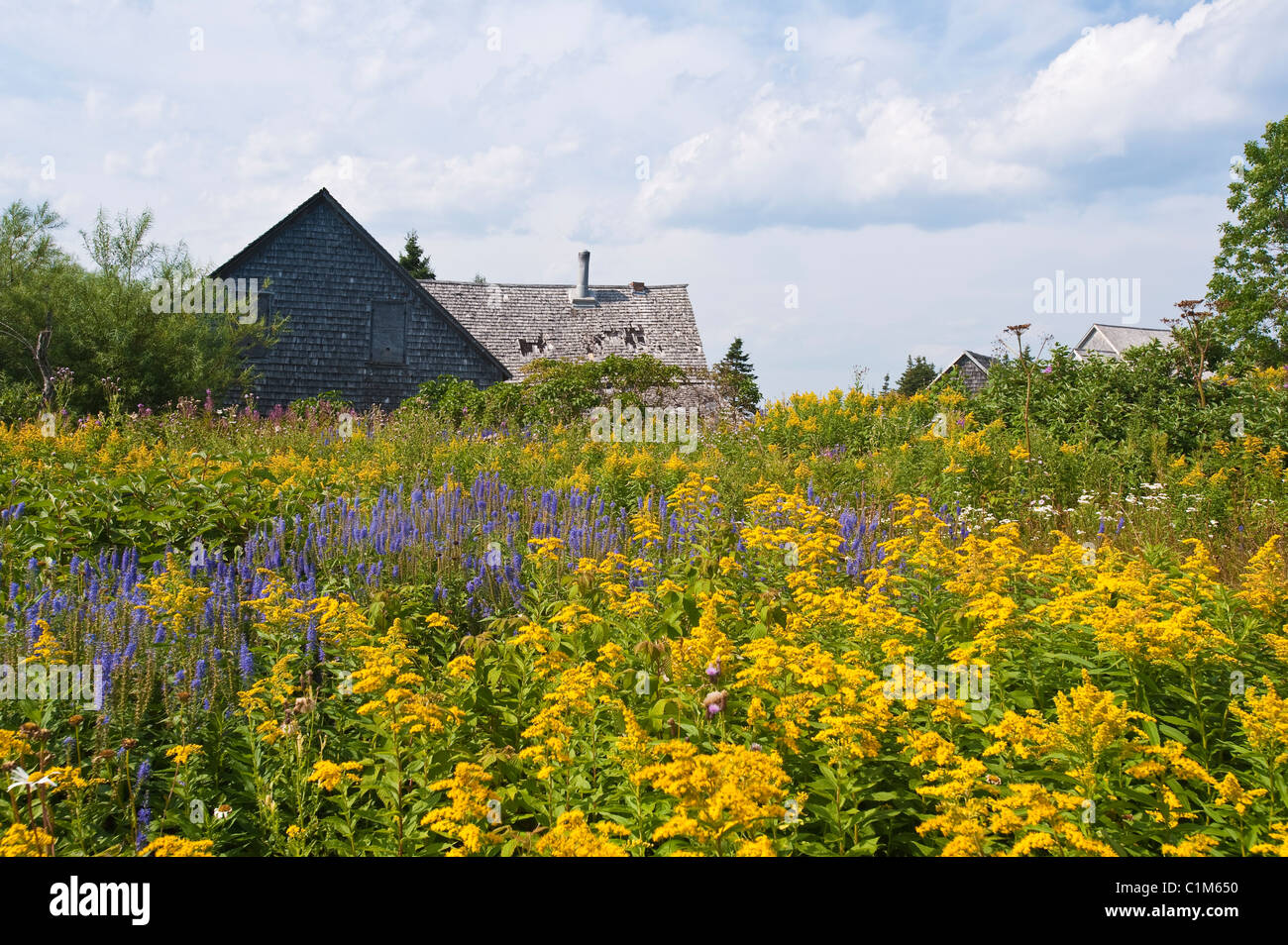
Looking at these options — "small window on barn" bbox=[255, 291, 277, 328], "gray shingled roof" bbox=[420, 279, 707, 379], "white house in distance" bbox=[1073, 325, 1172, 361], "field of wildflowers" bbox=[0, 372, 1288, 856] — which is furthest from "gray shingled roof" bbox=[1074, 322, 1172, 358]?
"field of wildflowers" bbox=[0, 372, 1288, 856]

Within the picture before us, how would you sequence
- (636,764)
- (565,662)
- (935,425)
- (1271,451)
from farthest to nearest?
1. (935,425)
2. (1271,451)
3. (565,662)
4. (636,764)

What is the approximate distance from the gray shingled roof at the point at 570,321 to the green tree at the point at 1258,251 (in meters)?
22.5

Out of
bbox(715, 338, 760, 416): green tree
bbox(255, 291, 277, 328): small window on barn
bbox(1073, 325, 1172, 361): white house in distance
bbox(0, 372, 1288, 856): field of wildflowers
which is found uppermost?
bbox(1073, 325, 1172, 361): white house in distance

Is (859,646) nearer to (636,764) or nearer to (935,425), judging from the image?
(636,764)

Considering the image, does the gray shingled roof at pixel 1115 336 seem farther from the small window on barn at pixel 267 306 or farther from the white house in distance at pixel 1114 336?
the small window on barn at pixel 267 306

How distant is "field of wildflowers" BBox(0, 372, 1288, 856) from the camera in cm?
267

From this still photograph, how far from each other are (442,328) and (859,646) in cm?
2403

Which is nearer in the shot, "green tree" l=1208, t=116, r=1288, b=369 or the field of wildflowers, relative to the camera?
the field of wildflowers

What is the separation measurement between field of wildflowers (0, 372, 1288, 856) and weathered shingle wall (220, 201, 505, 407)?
19317mm

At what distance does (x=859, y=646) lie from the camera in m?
3.72

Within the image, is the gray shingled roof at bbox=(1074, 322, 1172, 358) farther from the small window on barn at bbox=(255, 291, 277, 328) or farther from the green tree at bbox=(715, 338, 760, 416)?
the small window on barn at bbox=(255, 291, 277, 328)

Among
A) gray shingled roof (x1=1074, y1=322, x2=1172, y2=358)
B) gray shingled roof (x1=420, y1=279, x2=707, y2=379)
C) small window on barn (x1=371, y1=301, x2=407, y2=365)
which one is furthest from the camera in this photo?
gray shingled roof (x1=1074, y1=322, x2=1172, y2=358)

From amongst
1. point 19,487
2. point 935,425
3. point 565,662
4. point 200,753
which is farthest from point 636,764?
point 935,425

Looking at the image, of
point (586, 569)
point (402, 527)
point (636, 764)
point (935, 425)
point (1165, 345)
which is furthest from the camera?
point (1165, 345)
